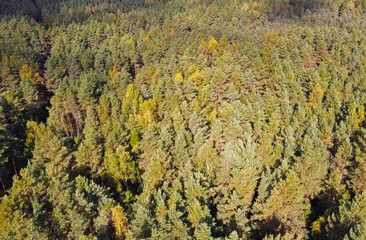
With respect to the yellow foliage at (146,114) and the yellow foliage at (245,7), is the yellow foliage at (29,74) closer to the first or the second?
the yellow foliage at (146,114)

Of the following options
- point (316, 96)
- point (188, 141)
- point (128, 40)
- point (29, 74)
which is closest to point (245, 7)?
point (128, 40)

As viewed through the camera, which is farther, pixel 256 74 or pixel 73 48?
pixel 73 48

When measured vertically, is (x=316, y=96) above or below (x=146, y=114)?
below

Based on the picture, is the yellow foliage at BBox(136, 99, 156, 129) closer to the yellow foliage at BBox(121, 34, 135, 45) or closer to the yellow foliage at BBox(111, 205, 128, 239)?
the yellow foliage at BBox(111, 205, 128, 239)

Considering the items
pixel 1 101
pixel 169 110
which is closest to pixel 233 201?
pixel 169 110

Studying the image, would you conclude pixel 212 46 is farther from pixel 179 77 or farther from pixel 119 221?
pixel 119 221

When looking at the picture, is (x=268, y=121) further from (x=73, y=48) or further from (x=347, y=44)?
(x=73, y=48)
